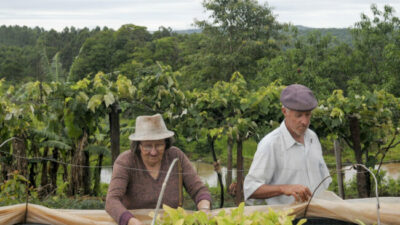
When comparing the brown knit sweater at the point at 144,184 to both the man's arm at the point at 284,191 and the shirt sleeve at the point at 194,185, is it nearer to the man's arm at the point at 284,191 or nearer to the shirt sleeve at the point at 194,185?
the shirt sleeve at the point at 194,185

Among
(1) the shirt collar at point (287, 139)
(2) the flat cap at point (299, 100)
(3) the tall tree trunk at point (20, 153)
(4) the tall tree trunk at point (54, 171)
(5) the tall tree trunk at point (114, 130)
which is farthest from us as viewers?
(4) the tall tree trunk at point (54, 171)

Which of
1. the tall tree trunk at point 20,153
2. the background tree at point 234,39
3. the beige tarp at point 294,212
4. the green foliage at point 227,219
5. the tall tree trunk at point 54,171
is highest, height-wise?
the background tree at point 234,39

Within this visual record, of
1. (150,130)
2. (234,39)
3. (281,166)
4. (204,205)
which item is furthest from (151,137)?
(234,39)

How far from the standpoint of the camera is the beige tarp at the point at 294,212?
257 centimetres

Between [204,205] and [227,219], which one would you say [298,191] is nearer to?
[204,205]

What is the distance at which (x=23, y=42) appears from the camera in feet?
241

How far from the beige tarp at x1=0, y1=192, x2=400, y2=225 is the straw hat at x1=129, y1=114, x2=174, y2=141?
1.28 ft

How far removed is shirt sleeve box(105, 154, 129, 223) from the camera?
2.56 meters

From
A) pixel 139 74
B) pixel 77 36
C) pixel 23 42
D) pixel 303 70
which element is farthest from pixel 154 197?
pixel 23 42

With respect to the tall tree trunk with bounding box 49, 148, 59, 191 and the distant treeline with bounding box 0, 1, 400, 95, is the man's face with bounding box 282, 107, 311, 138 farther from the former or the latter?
the tall tree trunk with bounding box 49, 148, 59, 191

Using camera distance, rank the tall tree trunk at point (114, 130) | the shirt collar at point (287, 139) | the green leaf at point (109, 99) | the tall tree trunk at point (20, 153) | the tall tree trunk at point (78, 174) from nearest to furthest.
→ the shirt collar at point (287, 139) < the green leaf at point (109, 99) < the tall tree trunk at point (114, 130) < the tall tree trunk at point (20, 153) < the tall tree trunk at point (78, 174)

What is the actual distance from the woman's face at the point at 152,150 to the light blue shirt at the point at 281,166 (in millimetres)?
501


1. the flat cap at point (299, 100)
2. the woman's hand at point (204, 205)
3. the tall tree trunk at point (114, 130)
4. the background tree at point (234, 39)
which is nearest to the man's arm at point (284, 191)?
the woman's hand at point (204, 205)

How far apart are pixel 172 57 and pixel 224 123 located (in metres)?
41.8
